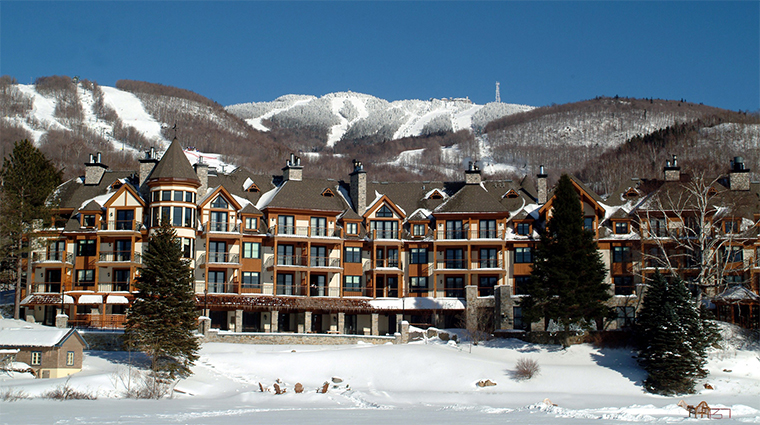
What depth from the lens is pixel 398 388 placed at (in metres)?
46.2

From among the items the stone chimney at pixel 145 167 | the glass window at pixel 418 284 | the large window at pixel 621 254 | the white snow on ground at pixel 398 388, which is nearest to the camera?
the white snow on ground at pixel 398 388

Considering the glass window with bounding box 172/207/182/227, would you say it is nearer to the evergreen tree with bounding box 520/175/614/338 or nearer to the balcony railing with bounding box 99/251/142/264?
the balcony railing with bounding box 99/251/142/264

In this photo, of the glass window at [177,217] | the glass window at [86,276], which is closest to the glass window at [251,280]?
the glass window at [177,217]

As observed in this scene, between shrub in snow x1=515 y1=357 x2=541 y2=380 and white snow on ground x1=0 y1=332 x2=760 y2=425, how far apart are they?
0.37 metres

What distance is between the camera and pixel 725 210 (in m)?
61.0

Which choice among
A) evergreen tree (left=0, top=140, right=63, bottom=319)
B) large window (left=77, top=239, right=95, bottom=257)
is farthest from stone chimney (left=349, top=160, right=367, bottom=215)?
evergreen tree (left=0, top=140, right=63, bottom=319)

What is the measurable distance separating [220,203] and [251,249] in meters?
4.28

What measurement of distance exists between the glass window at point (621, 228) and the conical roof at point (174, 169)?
32.9m

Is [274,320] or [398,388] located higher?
[274,320]

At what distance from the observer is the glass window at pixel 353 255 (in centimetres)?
6456

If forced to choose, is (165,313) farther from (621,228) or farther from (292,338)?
(621,228)

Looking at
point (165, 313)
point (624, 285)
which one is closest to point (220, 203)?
point (165, 313)

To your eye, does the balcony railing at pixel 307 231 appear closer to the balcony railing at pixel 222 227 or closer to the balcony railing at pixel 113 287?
the balcony railing at pixel 222 227

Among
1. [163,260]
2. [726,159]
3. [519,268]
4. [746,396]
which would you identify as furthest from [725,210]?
[726,159]
